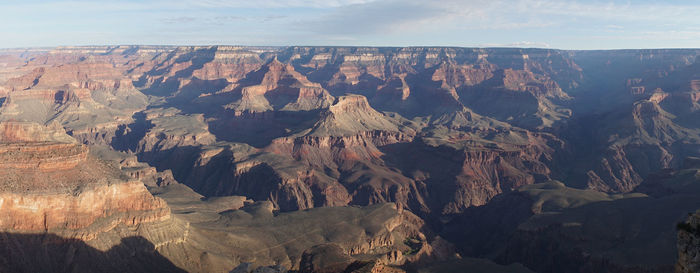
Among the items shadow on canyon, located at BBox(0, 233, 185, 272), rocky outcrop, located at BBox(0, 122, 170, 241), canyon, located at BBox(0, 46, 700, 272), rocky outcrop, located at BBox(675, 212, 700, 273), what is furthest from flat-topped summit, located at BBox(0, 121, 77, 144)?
rocky outcrop, located at BBox(675, 212, 700, 273)

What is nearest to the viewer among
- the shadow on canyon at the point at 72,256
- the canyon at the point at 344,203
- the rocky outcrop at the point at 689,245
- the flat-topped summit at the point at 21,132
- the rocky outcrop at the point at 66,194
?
the rocky outcrop at the point at 689,245

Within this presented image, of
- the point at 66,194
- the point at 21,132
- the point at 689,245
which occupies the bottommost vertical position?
the point at 66,194

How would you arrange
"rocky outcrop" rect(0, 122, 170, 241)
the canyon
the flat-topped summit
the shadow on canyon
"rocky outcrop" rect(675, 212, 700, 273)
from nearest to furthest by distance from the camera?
"rocky outcrop" rect(675, 212, 700, 273) → the shadow on canyon → "rocky outcrop" rect(0, 122, 170, 241) → the canyon → the flat-topped summit

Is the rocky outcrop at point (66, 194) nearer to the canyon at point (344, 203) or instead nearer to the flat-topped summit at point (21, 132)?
the canyon at point (344, 203)

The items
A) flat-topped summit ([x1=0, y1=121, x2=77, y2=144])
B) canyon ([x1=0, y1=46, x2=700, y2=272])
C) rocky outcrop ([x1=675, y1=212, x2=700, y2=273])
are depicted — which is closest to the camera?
rocky outcrop ([x1=675, y1=212, x2=700, y2=273])

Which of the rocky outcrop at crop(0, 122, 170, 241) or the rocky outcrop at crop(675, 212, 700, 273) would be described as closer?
the rocky outcrop at crop(675, 212, 700, 273)

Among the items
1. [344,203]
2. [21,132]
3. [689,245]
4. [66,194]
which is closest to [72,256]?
[66,194]

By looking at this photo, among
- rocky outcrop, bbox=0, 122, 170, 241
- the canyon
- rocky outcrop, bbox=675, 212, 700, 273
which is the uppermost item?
rocky outcrop, bbox=675, 212, 700, 273

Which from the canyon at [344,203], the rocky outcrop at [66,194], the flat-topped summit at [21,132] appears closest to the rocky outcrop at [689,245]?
the canyon at [344,203]

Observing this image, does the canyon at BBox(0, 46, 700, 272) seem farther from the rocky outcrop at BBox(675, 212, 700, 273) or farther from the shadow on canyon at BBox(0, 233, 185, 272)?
the shadow on canyon at BBox(0, 233, 185, 272)

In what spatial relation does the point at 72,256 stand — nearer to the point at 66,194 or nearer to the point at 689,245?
the point at 66,194

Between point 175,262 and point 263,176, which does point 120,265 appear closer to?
point 175,262

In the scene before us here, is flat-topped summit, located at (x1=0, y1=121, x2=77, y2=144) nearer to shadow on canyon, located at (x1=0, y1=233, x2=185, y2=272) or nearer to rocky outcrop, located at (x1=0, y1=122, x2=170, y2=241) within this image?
rocky outcrop, located at (x1=0, y1=122, x2=170, y2=241)

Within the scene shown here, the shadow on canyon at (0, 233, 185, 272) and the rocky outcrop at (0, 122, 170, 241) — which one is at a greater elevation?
the rocky outcrop at (0, 122, 170, 241)
